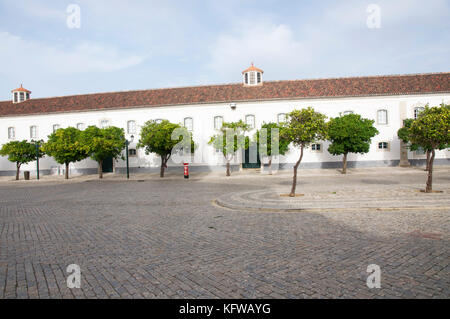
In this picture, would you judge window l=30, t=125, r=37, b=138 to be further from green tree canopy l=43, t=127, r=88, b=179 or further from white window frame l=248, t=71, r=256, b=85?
white window frame l=248, t=71, r=256, b=85

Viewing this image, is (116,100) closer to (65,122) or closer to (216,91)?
(65,122)

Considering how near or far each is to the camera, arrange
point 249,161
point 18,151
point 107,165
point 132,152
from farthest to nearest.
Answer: point 107,165 → point 132,152 → point 249,161 → point 18,151

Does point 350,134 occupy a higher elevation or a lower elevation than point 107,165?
higher

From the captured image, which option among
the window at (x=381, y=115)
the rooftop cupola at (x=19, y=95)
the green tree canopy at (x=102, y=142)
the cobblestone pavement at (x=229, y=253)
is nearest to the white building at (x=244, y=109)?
the window at (x=381, y=115)

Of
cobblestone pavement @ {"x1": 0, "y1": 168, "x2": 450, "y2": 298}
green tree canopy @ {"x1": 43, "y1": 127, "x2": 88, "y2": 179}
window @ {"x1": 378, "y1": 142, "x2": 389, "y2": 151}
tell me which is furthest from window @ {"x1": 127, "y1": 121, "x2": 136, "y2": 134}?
window @ {"x1": 378, "y1": 142, "x2": 389, "y2": 151}

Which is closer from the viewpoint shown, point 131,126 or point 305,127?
point 305,127

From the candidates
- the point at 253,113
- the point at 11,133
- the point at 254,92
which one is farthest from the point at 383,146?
the point at 11,133

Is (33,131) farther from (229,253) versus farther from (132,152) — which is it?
(229,253)

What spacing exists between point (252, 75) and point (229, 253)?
2890cm

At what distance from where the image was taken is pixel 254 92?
3016 cm

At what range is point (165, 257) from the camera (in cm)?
514

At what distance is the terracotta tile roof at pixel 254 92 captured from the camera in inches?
1121

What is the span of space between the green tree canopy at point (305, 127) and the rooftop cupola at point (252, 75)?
20.7 m

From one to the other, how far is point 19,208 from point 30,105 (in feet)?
98.5
